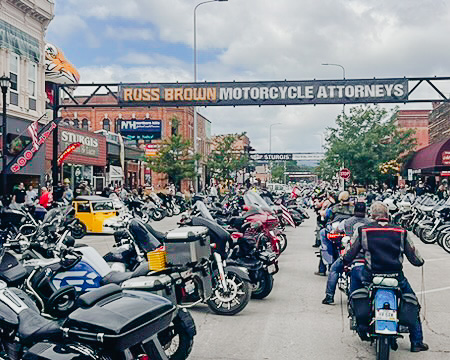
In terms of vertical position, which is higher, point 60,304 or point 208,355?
point 60,304

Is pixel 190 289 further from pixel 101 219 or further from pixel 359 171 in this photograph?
pixel 359 171

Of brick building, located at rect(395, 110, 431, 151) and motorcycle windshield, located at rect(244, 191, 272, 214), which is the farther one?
brick building, located at rect(395, 110, 431, 151)

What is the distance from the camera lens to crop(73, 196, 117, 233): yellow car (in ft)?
64.9

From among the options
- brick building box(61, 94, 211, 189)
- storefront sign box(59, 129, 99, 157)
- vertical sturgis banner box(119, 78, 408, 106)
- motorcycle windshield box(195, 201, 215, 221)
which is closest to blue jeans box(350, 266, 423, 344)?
motorcycle windshield box(195, 201, 215, 221)

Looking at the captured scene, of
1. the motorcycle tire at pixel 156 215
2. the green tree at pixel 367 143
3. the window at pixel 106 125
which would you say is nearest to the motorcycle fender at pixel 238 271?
the motorcycle tire at pixel 156 215

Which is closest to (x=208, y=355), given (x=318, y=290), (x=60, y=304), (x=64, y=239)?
(x=60, y=304)

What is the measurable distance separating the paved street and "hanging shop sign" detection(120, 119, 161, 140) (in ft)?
173

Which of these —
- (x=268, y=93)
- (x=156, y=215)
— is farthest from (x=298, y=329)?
(x=156, y=215)

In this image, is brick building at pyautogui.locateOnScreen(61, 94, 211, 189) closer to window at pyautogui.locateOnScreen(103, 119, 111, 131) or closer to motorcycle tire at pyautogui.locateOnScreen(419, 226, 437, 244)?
window at pyautogui.locateOnScreen(103, 119, 111, 131)

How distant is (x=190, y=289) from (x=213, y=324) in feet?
2.15

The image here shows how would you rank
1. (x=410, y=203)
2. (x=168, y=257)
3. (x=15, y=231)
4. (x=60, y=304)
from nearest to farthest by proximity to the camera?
1. (x=60, y=304)
2. (x=168, y=257)
3. (x=15, y=231)
4. (x=410, y=203)

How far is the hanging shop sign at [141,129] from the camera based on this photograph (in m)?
62.4

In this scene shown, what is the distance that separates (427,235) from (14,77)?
19195mm

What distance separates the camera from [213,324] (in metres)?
7.46
